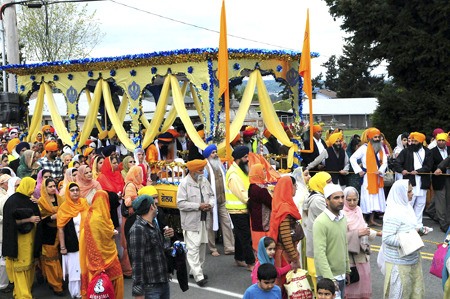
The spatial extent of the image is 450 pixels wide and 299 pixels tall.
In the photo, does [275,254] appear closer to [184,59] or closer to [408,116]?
[184,59]

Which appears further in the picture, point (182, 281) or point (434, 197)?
point (434, 197)

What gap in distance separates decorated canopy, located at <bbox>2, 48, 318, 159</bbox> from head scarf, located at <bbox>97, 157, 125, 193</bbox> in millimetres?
2819

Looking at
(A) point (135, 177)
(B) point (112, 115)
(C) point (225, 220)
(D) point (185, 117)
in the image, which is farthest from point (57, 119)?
(C) point (225, 220)

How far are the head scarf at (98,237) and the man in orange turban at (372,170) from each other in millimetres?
6489

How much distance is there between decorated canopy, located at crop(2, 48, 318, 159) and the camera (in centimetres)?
1238

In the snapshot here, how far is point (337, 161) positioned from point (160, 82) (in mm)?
6363

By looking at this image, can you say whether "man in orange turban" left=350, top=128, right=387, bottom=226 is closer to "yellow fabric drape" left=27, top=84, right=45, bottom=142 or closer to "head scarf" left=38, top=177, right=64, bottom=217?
"head scarf" left=38, top=177, right=64, bottom=217

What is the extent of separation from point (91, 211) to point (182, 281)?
1.38 meters

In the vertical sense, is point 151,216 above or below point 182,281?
above

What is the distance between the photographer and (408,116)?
2058 cm

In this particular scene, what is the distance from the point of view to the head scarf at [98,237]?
23.2 ft

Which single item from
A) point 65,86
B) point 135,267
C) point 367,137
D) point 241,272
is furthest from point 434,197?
point 65,86

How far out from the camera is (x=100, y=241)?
23.3ft

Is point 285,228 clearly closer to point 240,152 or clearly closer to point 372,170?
point 240,152
